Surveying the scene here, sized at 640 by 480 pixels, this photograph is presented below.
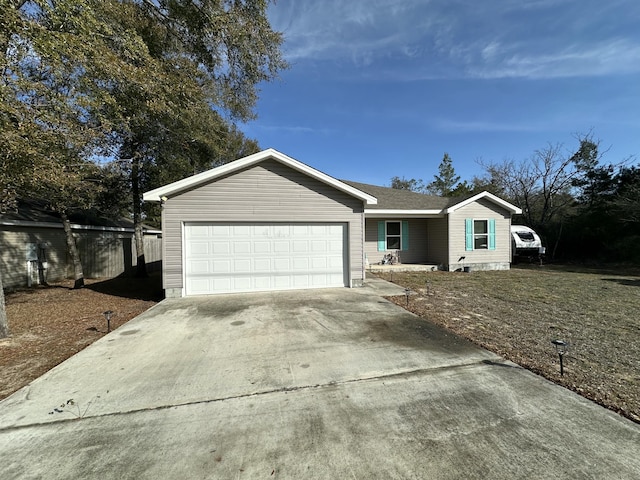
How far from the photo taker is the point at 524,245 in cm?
1616

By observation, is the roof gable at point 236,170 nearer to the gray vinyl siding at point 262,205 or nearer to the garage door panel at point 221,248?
the gray vinyl siding at point 262,205

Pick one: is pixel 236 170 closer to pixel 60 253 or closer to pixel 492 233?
pixel 60 253

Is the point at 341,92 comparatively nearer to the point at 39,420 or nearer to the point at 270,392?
the point at 270,392

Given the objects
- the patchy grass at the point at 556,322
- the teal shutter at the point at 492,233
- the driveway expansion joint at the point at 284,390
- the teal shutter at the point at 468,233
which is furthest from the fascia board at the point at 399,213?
the driveway expansion joint at the point at 284,390

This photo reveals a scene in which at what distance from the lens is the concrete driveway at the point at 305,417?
83.1 inches

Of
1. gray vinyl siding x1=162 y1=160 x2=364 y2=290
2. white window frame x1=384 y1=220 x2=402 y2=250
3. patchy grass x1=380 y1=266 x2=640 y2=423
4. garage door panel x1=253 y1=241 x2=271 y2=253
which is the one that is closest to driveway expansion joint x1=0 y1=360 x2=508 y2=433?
patchy grass x1=380 y1=266 x2=640 y2=423

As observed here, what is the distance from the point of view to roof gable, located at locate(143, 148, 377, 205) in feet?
24.6

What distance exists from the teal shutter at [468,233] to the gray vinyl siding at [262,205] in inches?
255

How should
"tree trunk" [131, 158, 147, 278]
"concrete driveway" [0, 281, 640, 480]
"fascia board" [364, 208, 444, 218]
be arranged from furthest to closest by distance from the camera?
"fascia board" [364, 208, 444, 218], "tree trunk" [131, 158, 147, 278], "concrete driveway" [0, 281, 640, 480]

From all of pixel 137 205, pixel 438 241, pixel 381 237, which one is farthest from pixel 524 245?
pixel 137 205

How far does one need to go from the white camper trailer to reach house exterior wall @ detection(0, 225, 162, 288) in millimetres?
20532

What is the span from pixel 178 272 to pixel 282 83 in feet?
21.4

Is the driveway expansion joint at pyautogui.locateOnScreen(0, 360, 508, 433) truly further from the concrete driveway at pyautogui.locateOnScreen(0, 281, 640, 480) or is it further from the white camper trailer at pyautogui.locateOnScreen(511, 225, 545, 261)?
the white camper trailer at pyautogui.locateOnScreen(511, 225, 545, 261)

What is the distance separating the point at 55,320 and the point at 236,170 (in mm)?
5301
